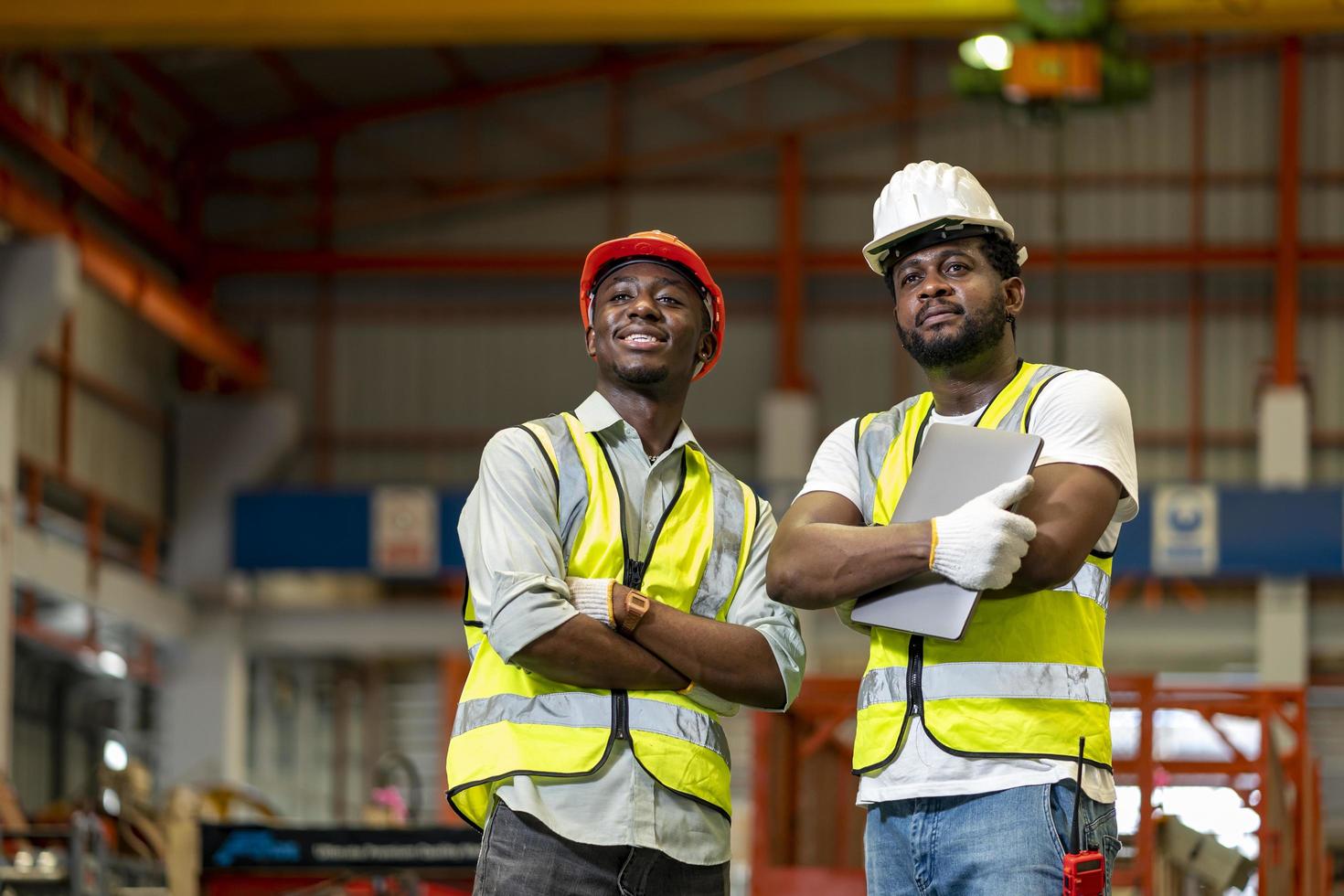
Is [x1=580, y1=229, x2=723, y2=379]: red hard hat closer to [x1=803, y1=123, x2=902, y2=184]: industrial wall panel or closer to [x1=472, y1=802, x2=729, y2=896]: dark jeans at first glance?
[x1=472, y1=802, x2=729, y2=896]: dark jeans

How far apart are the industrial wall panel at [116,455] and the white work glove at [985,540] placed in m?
22.3

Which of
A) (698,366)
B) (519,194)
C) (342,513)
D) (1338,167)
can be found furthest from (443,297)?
(698,366)

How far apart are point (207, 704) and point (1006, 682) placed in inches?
967

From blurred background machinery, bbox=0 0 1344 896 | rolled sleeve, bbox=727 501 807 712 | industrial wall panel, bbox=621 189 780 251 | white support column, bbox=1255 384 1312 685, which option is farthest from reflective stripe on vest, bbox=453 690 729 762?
industrial wall panel, bbox=621 189 780 251

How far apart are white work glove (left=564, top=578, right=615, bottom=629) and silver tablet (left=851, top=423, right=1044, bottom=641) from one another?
1.78ft

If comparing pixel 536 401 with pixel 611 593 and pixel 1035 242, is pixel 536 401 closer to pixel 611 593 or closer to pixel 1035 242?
pixel 1035 242

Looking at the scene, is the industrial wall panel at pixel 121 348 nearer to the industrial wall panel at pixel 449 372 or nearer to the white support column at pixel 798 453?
the industrial wall panel at pixel 449 372

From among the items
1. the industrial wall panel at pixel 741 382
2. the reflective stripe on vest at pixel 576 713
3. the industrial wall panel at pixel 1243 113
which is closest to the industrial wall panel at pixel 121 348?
the industrial wall panel at pixel 741 382

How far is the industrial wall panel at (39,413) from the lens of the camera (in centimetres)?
2338

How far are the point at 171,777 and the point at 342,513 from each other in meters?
4.29

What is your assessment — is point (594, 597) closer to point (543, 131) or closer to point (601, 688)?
point (601, 688)

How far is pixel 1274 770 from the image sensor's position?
12570 mm

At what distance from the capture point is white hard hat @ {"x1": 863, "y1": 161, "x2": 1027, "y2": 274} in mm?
4383

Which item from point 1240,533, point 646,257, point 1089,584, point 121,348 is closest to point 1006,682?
point 1089,584
